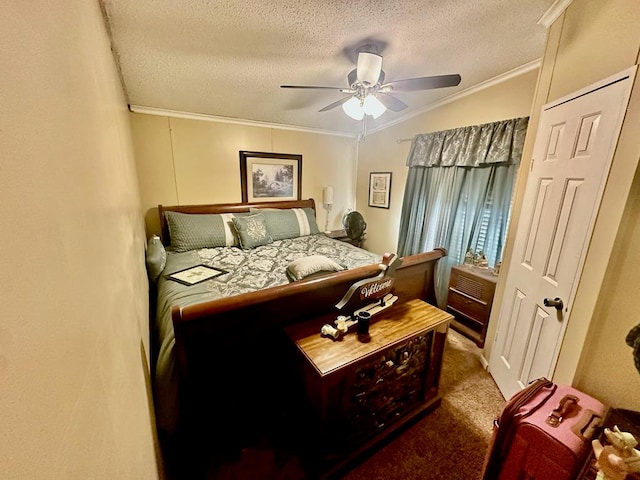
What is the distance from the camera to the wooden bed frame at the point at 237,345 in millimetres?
1264

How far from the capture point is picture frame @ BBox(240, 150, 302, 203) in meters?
3.57

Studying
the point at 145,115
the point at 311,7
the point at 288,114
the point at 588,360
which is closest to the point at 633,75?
the point at 588,360

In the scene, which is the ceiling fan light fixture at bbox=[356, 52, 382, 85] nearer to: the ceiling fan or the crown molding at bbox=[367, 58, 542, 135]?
the ceiling fan

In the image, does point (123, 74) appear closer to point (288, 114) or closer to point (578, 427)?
point (288, 114)

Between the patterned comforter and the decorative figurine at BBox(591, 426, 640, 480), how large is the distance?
1.65m

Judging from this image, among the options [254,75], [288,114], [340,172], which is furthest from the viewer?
[340,172]

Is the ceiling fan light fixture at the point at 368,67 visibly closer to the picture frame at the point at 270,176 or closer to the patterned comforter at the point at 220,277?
the patterned comforter at the point at 220,277

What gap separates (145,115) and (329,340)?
10.4 feet

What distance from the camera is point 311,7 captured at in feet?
4.91

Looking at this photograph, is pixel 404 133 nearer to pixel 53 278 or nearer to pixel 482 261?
pixel 482 261

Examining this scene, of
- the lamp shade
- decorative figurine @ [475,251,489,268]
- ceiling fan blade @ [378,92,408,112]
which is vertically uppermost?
ceiling fan blade @ [378,92,408,112]

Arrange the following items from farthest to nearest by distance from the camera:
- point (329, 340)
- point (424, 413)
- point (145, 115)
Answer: point (145, 115), point (424, 413), point (329, 340)

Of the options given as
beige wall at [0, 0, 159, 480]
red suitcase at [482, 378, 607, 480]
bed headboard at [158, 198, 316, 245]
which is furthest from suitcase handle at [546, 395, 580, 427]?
bed headboard at [158, 198, 316, 245]

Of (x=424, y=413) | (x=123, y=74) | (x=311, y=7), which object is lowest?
(x=424, y=413)
